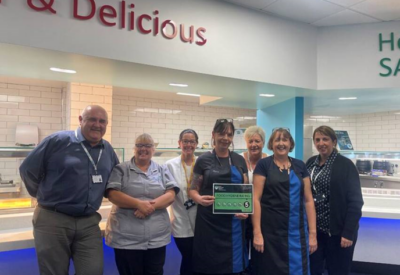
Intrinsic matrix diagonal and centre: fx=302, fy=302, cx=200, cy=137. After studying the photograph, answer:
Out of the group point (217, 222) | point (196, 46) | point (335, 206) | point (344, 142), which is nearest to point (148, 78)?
point (196, 46)

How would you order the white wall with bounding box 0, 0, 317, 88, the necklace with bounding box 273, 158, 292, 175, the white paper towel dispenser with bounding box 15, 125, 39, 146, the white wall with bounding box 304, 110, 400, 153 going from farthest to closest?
the white wall with bounding box 304, 110, 400, 153
the white paper towel dispenser with bounding box 15, 125, 39, 146
the white wall with bounding box 0, 0, 317, 88
the necklace with bounding box 273, 158, 292, 175

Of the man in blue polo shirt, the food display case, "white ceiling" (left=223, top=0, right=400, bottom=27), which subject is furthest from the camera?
the food display case

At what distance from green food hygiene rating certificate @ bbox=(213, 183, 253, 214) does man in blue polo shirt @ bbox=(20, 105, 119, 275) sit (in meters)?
0.74

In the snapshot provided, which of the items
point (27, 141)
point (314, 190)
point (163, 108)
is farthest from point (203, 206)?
point (163, 108)

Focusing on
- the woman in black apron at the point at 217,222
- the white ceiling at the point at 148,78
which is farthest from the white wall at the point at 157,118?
the woman in black apron at the point at 217,222

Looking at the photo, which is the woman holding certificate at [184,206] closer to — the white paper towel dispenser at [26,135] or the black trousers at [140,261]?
the black trousers at [140,261]

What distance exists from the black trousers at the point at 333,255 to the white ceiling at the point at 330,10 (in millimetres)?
2177

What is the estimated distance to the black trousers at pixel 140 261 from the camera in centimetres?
194

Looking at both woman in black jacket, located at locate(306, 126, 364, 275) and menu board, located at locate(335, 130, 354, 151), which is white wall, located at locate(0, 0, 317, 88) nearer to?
woman in black jacket, located at locate(306, 126, 364, 275)

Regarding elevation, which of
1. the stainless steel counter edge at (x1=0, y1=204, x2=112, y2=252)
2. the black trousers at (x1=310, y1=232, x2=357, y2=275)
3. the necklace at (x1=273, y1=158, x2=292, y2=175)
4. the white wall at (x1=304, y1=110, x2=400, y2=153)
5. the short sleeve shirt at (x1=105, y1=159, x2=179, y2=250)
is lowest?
the black trousers at (x1=310, y1=232, x2=357, y2=275)

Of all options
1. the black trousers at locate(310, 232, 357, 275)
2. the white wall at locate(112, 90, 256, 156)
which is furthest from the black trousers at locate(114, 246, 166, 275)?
the white wall at locate(112, 90, 256, 156)

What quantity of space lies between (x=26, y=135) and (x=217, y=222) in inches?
206

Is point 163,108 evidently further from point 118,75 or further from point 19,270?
point 19,270

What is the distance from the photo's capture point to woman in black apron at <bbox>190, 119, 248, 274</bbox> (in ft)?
6.43
